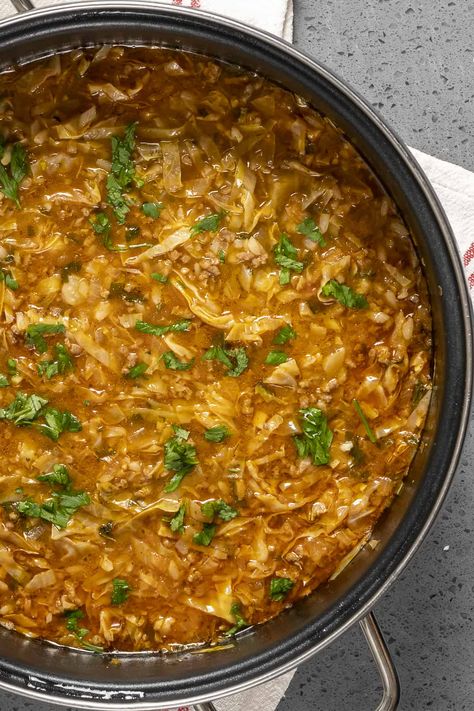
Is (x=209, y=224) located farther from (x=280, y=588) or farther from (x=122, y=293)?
(x=280, y=588)

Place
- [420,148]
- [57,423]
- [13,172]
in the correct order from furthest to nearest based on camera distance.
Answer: [420,148] < [57,423] < [13,172]

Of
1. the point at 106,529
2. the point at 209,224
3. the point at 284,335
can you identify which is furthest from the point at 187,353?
the point at 106,529

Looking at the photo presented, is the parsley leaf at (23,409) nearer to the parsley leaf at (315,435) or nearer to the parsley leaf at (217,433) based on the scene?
the parsley leaf at (217,433)

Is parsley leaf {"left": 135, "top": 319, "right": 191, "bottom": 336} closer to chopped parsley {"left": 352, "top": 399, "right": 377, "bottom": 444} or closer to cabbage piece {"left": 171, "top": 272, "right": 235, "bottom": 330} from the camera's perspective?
cabbage piece {"left": 171, "top": 272, "right": 235, "bottom": 330}

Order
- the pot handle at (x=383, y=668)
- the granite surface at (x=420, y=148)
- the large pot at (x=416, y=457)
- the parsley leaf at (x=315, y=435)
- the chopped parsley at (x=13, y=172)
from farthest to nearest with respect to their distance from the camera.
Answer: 1. the granite surface at (x=420, y=148)
2. the parsley leaf at (x=315, y=435)
3. the chopped parsley at (x=13, y=172)
4. the pot handle at (x=383, y=668)
5. the large pot at (x=416, y=457)

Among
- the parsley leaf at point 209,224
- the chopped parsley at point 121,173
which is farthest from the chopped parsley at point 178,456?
the chopped parsley at point 121,173
